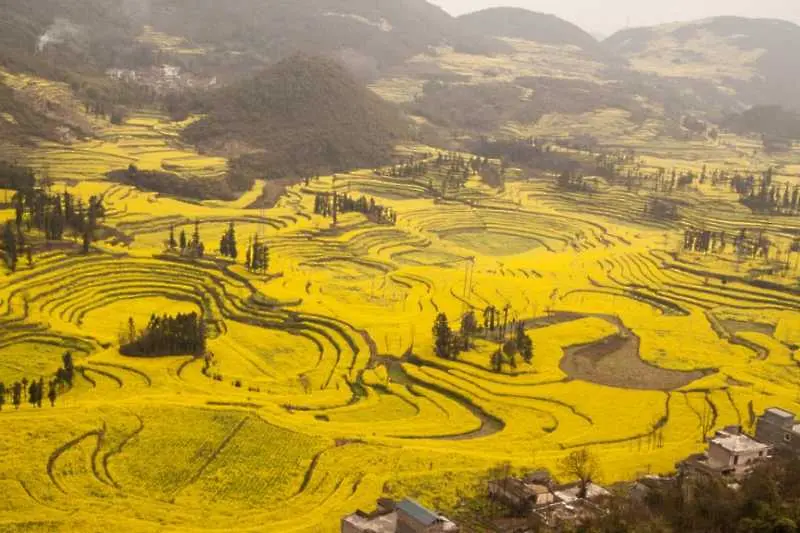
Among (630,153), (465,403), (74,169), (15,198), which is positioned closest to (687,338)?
(465,403)

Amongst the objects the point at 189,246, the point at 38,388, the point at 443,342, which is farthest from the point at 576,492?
the point at 189,246

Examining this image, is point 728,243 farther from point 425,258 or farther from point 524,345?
point 524,345

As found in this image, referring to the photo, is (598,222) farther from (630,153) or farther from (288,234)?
(630,153)

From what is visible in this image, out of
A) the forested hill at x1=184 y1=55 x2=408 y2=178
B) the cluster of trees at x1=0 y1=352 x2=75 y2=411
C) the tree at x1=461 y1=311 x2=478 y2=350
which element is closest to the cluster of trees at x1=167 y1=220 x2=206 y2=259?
the cluster of trees at x1=0 y1=352 x2=75 y2=411

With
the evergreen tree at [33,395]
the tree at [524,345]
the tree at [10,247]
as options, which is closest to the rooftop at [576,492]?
the tree at [524,345]

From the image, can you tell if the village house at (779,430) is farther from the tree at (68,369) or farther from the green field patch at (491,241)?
the green field patch at (491,241)
